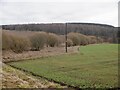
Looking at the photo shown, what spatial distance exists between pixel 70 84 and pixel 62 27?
11374cm

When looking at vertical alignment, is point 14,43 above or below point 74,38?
below

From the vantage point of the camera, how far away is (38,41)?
5388 centimetres

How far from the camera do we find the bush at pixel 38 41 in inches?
2090

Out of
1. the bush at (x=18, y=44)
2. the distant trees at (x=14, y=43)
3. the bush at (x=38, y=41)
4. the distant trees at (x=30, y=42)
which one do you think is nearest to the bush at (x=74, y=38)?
the distant trees at (x=30, y=42)

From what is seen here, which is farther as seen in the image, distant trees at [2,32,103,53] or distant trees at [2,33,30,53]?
distant trees at [2,32,103,53]

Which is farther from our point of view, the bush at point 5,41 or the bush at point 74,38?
the bush at point 74,38

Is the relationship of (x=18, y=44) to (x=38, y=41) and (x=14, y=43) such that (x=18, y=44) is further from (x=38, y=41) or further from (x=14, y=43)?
(x=38, y=41)

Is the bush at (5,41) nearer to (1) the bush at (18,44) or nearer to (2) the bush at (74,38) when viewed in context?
(1) the bush at (18,44)

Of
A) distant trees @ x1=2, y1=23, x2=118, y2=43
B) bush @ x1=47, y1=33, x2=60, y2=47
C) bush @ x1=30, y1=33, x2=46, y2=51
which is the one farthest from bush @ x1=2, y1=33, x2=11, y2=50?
distant trees @ x1=2, y1=23, x2=118, y2=43

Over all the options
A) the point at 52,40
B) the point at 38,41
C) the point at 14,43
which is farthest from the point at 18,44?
the point at 52,40

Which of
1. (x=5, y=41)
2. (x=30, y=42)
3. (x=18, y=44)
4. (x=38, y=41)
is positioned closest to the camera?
(x=5, y=41)

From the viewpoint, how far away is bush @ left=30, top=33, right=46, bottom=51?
53094 millimetres

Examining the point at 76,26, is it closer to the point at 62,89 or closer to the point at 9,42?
the point at 9,42

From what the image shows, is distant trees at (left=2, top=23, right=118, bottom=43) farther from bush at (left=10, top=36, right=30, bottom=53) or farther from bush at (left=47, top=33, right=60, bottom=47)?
bush at (left=10, top=36, right=30, bottom=53)
